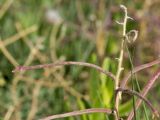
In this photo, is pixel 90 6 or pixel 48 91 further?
pixel 90 6

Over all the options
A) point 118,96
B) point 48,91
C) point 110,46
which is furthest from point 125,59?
point 118,96

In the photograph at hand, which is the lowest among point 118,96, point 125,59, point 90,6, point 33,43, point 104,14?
point 118,96

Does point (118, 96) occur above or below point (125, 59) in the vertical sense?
below

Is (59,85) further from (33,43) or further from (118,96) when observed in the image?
(118,96)

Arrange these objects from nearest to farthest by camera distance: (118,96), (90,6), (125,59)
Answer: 1. (118,96)
2. (125,59)
3. (90,6)

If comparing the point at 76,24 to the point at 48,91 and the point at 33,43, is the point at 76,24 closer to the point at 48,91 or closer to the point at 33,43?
the point at 33,43

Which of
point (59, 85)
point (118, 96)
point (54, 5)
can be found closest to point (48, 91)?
point (59, 85)

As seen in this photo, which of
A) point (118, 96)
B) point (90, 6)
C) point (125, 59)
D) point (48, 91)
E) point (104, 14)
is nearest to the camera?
point (118, 96)
